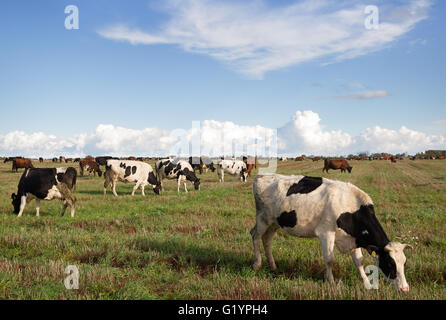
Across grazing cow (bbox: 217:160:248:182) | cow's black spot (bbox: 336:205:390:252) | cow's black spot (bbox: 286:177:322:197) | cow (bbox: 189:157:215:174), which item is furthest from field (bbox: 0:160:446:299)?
cow (bbox: 189:157:215:174)

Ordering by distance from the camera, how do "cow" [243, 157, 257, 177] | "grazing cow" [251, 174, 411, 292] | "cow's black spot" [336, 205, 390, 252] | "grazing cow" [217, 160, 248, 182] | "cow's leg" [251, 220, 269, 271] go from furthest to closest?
"cow" [243, 157, 257, 177] → "grazing cow" [217, 160, 248, 182] → "cow's leg" [251, 220, 269, 271] → "cow's black spot" [336, 205, 390, 252] → "grazing cow" [251, 174, 411, 292]

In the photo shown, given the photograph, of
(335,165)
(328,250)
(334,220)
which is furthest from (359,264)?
(335,165)

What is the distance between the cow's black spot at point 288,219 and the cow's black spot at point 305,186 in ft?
1.33

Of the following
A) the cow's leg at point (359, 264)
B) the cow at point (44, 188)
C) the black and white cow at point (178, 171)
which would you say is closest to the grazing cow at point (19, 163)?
the black and white cow at point (178, 171)

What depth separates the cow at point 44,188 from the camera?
13045 mm

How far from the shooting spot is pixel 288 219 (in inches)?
255

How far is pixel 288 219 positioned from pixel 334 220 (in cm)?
89

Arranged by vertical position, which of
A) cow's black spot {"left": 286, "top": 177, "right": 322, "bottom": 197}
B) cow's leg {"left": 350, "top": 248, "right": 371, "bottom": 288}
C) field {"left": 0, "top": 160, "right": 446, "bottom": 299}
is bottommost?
field {"left": 0, "top": 160, "right": 446, "bottom": 299}

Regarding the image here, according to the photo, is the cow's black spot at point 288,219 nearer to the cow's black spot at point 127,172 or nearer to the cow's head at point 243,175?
the cow's black spot at point 127,172

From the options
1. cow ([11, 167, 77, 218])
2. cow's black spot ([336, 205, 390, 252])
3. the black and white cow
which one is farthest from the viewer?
the black and white cow

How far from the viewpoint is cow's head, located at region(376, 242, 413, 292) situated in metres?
5.30

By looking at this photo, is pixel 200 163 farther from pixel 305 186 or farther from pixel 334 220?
pixel 334 220

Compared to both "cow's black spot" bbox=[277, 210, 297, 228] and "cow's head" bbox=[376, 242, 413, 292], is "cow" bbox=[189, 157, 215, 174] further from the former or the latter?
"cow's head" bbox=[376, 242, 413, 292]
